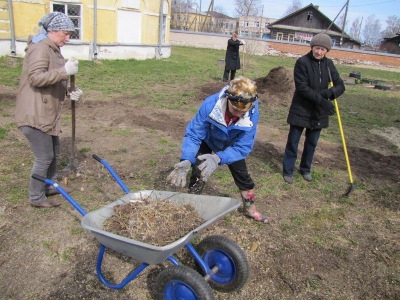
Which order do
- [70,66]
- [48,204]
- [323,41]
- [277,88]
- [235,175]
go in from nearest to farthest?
[70,66], [235,175], [48,204], [323,41], [277,88]

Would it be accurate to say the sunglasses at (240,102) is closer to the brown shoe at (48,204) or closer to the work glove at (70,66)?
the work glove at (70,66)

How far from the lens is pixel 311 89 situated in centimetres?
442

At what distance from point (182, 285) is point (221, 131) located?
4.41 ft

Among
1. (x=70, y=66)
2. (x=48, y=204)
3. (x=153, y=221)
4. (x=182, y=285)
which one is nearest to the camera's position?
(x=182, y=285)

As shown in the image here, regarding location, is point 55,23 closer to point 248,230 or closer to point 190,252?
point 190,252

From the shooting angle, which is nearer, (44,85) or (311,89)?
(44,85)

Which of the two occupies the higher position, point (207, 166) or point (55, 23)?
point (55, 23)

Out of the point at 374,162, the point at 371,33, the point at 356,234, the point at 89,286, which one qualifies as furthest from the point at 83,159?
the point at 371,33

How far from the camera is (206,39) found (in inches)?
1190

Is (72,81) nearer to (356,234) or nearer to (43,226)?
(43,226)

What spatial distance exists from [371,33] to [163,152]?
363ft

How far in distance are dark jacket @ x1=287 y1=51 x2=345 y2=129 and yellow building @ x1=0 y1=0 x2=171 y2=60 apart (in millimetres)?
10853

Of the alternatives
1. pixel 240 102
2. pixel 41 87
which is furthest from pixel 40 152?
pixel 240 102

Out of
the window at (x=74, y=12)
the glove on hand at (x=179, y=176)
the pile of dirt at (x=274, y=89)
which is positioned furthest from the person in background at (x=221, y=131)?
the window at (x=74, y=12)
